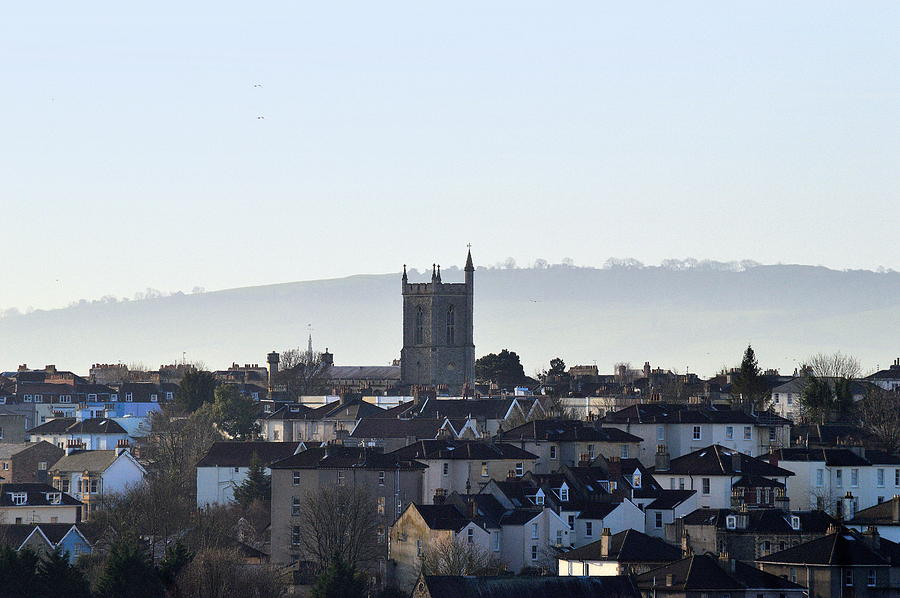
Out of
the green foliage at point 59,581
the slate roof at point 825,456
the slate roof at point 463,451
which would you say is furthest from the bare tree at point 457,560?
the slate roof at point 825,456

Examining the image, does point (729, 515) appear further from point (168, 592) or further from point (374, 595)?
point (168, 592)

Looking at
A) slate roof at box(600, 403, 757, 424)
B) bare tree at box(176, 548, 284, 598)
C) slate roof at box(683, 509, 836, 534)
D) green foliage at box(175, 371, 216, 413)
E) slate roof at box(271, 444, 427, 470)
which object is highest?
green foliage at box(175, 371, 216, 413)

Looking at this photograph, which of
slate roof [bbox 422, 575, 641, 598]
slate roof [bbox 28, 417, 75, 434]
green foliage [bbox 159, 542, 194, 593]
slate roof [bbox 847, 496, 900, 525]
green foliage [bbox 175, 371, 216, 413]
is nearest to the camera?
slate roof [bbox 422, 575, 641, 598]

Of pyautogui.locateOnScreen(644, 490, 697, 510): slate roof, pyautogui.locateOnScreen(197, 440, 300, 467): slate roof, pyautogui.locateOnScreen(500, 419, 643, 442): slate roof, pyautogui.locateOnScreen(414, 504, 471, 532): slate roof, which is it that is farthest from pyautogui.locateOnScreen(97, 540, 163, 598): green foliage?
pyautogui.locateOnScreen(197, 440, 300, 467): slate roof

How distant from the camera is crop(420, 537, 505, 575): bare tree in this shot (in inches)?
3270

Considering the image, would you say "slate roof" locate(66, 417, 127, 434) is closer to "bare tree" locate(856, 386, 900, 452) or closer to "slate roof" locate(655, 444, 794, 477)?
"bare tree" locate(856, 386, 900, 452)

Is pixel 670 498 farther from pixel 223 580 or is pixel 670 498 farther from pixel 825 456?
pixel 223 580

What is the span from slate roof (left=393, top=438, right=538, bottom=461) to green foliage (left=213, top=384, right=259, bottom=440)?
127 feet

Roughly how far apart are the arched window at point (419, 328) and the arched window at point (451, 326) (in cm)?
211

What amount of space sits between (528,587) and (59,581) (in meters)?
16.1

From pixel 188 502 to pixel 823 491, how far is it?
31.7m

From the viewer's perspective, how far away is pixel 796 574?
7894 cm

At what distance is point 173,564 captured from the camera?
269ft

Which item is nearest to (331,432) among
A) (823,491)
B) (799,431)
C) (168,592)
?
(799,431)
